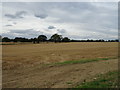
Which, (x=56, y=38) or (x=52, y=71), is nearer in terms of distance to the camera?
(x=52, y=71)

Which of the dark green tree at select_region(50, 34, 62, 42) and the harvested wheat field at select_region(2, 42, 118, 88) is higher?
the dark green tree at select_region(50, 34, 62, 42)

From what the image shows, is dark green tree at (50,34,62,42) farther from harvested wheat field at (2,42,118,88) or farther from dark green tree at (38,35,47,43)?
harvested wheat field at (2,42,118,88)

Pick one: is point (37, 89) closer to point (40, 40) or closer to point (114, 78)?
point (114, 78)

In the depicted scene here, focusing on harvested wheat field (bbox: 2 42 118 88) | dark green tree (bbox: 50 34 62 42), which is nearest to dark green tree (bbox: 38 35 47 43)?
dark green tree (bbox: 50 34 62 42)

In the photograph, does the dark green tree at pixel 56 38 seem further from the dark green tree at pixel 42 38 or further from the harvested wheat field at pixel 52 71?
the harvested wheat field at pixel 52 71

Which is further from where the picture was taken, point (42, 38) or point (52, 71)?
point (42, 38)

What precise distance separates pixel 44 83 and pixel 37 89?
0.65 metres

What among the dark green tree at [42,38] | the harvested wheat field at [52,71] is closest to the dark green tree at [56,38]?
the dark green tree at [42,38]

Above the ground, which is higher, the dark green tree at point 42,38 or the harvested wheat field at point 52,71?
the dark green tree at point 42,38

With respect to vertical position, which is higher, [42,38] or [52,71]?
[42,38]

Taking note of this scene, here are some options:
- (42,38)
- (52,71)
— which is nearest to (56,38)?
(42,38)

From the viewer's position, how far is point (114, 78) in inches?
233

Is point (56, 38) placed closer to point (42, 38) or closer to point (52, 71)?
point (42, 38)

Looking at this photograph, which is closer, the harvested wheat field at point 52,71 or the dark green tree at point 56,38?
the harvested wheat field at point 52,71
